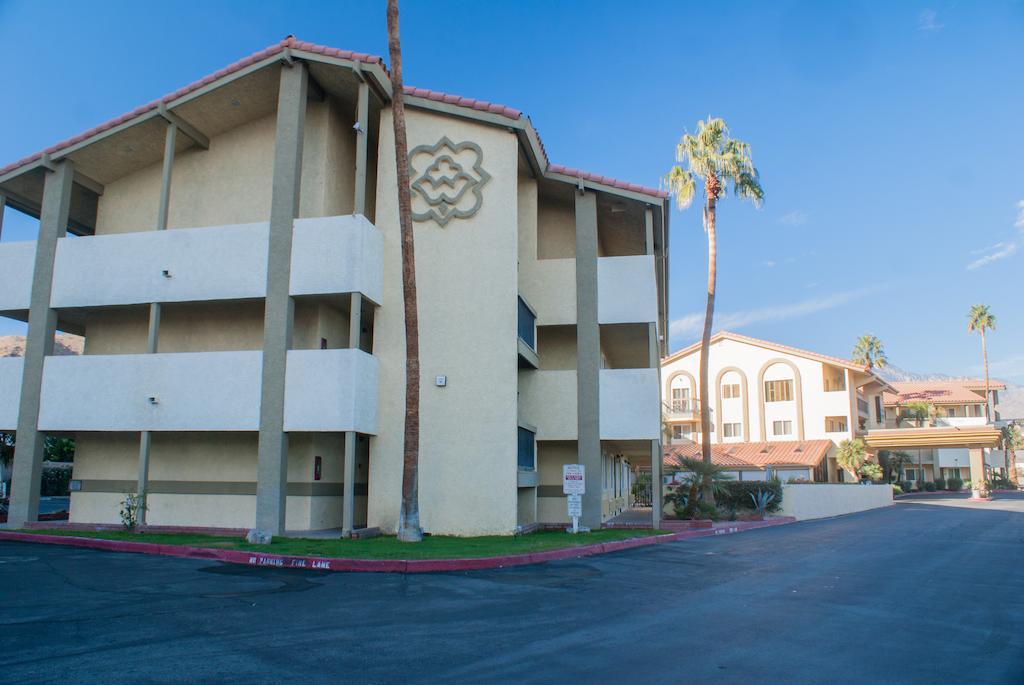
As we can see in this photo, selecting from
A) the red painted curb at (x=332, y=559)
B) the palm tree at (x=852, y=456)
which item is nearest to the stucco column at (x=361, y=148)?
the red painted curb at (x=332, y=559)

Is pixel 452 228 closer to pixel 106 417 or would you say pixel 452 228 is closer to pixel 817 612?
pixel 106 417

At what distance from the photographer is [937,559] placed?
1642cm

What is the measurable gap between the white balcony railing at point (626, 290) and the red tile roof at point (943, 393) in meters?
63.4

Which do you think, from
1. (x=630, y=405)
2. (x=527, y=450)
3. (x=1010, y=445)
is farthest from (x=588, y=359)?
(x=1010, y=445)

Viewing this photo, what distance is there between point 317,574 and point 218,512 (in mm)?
8525

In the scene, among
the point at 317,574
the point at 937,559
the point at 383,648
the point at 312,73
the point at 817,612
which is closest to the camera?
the point at 383,648

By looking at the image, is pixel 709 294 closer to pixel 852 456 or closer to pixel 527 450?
pixel 527 450

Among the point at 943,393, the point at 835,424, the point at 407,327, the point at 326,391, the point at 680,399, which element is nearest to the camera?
the point at 407,327

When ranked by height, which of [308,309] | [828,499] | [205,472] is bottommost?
[828,499]

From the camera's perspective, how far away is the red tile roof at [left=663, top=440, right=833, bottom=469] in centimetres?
5450

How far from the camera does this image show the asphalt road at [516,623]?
264 inches

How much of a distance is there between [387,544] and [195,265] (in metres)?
9.15

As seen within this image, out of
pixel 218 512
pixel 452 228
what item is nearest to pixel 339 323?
pixel 452 228

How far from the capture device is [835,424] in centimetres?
5869
